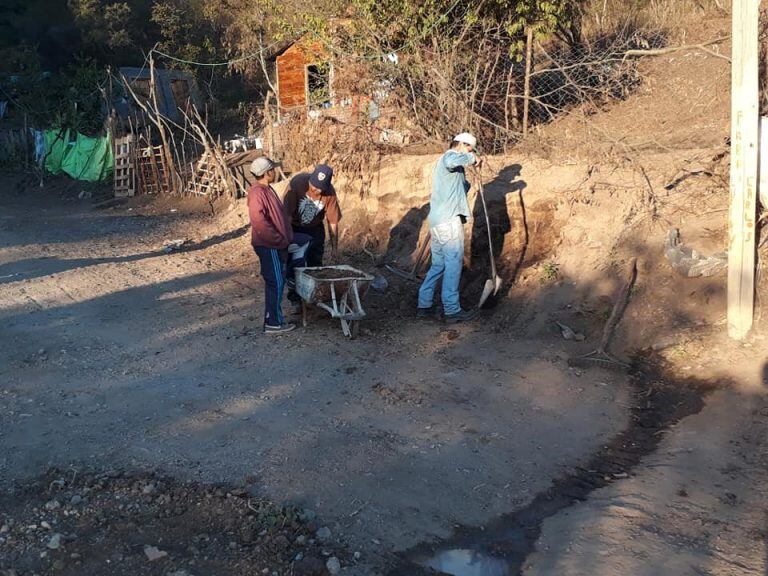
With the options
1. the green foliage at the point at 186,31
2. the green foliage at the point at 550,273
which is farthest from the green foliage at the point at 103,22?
the green foliage at the point at 550,273

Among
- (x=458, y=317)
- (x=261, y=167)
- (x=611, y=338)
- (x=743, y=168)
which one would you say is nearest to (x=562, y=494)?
(x=611, y=338)

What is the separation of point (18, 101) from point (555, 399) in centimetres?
2937

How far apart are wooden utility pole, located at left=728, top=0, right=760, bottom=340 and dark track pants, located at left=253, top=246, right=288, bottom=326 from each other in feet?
13.6

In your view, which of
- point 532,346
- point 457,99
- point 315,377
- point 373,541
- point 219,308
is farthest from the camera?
point 457,99

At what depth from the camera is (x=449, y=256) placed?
8.07 m

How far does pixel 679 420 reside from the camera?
225 inches

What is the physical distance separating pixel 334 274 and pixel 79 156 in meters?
16.4

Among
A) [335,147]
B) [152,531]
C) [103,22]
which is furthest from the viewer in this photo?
[103,22]

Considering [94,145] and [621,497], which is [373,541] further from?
[94,145]

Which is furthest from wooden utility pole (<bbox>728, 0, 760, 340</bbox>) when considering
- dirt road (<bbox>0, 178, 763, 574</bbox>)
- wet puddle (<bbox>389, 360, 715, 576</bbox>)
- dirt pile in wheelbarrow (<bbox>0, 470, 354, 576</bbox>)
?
dirt pile in wheelbarrow (<bbox>0, 470, 354, 576</bbox>)

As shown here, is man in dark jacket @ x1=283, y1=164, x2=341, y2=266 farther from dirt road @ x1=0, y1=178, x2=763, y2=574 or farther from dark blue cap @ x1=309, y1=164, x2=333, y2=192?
dirt road @ x1=0, y1=178, x2=763, y2=574

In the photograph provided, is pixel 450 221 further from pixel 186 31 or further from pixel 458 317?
pixel 186 31

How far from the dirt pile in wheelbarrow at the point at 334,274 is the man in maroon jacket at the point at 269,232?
339 millimetres

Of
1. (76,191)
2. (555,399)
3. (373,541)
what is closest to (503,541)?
(373,541)
